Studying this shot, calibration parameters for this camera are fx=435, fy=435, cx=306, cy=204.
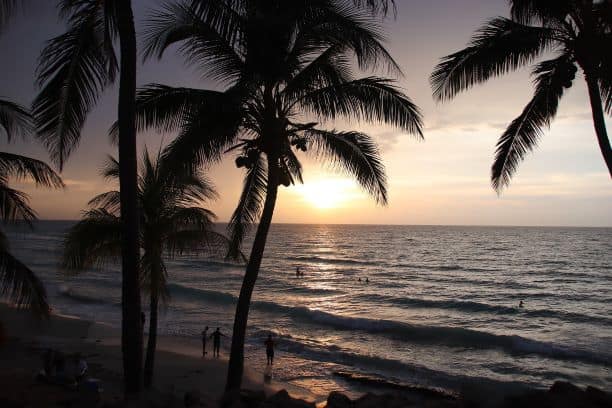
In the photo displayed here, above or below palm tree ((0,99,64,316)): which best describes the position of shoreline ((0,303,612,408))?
below

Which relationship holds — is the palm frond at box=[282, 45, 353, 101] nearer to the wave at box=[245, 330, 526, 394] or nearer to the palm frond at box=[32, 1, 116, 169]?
the palm frond at box=[32, 1, 116, 169]

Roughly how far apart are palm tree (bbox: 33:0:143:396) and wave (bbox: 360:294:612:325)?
94.9 feet

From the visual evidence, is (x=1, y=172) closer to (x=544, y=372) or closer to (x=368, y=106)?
(x=368, y=106)

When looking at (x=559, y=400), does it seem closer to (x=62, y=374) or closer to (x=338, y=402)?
(x=338, y=402)

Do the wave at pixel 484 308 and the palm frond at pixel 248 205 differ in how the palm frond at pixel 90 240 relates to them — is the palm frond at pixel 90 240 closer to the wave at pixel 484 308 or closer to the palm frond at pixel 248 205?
the palm frond at pixel 248 205

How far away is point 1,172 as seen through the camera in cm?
752

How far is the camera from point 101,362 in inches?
686

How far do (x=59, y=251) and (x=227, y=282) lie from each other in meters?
35.2

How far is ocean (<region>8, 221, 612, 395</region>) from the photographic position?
17484 millimetres

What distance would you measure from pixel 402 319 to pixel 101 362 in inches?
691

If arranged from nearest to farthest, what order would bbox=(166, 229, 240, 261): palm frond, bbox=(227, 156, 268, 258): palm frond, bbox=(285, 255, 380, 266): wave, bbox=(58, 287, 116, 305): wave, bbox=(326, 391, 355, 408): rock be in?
bbox=(326, 391, 355, 408): rock → bbox=(227, 156, 268, 258): palm frond → bbox=(166, 229, 240, 261): palm frond → bbox=(58, 287, 116, 305): wave → bbox=(285, 255, 380, 266): wave

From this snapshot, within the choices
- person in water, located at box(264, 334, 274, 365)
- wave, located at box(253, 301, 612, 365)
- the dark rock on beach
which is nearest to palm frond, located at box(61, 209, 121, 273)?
the dark rock on beach

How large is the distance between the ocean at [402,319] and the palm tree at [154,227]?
997 millimetres

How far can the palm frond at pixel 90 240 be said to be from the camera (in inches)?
386
